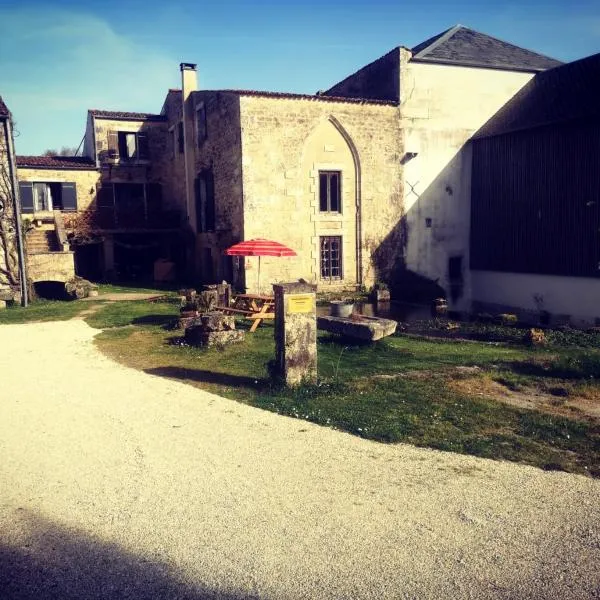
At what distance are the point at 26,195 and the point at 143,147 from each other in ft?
21.9

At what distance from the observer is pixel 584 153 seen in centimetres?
1750

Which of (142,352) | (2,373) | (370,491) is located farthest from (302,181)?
(370,491)

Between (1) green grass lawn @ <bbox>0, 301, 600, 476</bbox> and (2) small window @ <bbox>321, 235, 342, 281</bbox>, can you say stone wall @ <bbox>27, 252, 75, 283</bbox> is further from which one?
(2) small window @ <bbox>321, 235, 342, 281</bbox>

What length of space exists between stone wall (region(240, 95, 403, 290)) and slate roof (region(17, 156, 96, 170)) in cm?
1214

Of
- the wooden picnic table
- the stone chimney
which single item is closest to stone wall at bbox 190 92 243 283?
the stone chimney

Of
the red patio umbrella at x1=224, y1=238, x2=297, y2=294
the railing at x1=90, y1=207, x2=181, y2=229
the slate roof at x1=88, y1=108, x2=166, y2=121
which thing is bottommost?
the red patio umbrella at x1=224, y1=238, x2=297, y2=294

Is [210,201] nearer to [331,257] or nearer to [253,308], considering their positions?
[331,257]

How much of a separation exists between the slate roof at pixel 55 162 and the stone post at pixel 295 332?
22.2 metres

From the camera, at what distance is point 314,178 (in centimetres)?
2088

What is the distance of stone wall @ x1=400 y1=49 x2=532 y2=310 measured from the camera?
72.4ft

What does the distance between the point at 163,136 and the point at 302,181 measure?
12265 mm

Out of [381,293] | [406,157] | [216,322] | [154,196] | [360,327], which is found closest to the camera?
[216,322]

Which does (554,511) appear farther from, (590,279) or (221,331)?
(590,279)

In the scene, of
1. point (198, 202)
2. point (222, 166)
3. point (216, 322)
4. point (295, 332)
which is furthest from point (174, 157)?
point (295, 332)
